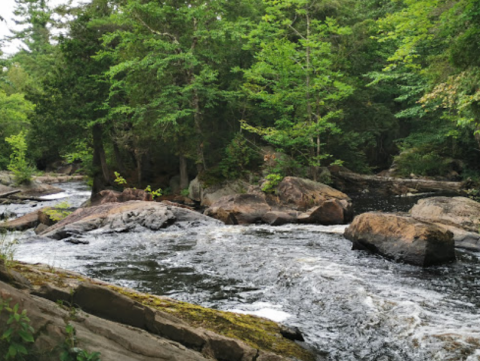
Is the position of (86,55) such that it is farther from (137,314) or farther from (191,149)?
(137,314)

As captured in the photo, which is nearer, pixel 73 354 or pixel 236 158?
pixel 73 354

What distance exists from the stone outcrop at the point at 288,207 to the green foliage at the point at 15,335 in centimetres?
1148

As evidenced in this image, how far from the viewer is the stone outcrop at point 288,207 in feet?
43.7

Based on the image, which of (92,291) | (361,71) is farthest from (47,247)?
(361,71)

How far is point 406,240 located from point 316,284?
2.71 meters

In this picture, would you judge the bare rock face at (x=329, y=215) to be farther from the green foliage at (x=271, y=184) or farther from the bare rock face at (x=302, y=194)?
the green foliage at (x=271, y=184)

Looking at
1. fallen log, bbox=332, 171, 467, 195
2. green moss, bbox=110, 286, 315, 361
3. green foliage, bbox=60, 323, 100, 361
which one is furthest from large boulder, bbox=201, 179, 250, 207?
green foliage, bbox=60, 323, 100, 361

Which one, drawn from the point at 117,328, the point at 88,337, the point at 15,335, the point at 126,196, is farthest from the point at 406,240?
the point at 126,196

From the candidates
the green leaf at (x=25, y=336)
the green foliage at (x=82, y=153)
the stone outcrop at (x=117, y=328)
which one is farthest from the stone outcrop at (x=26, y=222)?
the green leaf at (x=25, y=336)

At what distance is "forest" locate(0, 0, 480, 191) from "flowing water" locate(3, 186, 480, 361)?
418 inches

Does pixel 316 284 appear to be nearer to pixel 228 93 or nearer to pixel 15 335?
pixel 15 335

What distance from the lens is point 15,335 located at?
2.16 metres

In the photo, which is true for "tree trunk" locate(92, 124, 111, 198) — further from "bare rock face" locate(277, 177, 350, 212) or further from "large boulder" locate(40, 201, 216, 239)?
"bare rock face" locate(277, 177, 350, 212)

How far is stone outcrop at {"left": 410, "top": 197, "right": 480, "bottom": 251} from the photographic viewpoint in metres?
9.59
